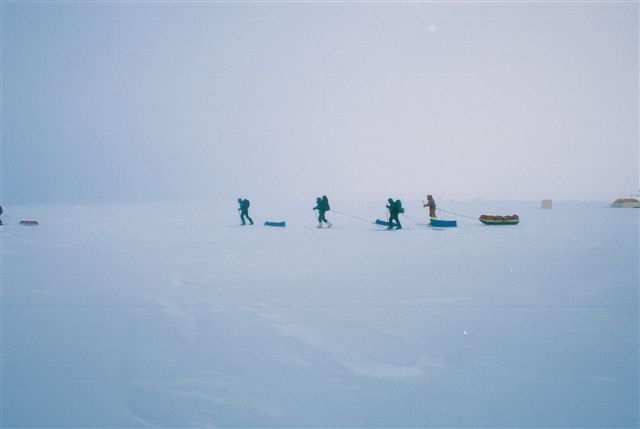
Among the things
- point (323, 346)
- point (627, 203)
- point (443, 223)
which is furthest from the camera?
point (627, 203)

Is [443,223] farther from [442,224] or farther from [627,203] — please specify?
[627,203]

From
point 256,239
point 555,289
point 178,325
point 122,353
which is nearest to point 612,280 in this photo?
point 555,289

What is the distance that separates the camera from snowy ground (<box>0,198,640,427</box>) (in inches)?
131

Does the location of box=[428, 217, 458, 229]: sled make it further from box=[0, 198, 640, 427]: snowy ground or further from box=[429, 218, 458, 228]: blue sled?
box=[0, 198, 640, 427]: snowy ground

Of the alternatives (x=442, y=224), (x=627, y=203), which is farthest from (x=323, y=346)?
(x=627, y=203)

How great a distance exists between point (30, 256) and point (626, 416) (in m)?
13.7

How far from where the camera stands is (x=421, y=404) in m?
3.38

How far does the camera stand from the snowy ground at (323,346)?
10.9 ft

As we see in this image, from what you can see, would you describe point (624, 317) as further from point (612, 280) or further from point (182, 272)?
point (182, 272)

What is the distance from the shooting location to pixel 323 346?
178 inches

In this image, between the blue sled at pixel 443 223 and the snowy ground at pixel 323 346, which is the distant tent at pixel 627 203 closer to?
the blue sled at pixel 443 223

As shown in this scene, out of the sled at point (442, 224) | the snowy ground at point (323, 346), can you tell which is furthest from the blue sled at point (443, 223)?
the snowy ground at point (323, 346)

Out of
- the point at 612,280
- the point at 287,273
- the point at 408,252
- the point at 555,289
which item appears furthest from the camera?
the point at 408,252

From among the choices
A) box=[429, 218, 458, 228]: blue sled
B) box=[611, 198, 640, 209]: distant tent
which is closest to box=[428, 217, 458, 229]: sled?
box=[429, 218, 458, 228]: blue sled
